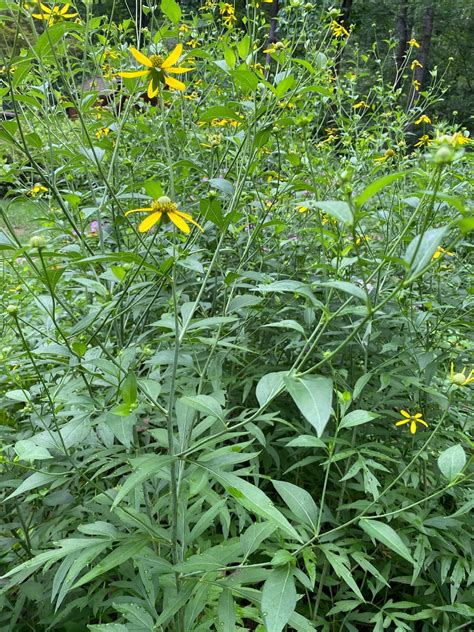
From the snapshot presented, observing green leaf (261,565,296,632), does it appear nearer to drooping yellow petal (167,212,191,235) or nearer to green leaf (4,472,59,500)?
green leaf (4,472,59,500)

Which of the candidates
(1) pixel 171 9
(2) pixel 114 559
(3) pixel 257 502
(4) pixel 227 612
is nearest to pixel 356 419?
(3) pixel 257 502

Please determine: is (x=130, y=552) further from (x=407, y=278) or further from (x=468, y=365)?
(x=468, y=365)

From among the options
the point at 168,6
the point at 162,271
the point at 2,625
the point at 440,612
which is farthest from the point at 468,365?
the point at 2,625

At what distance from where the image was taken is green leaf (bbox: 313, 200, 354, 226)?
789 millimetres

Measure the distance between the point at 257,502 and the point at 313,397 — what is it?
263mm

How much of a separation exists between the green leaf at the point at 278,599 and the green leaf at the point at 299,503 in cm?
13

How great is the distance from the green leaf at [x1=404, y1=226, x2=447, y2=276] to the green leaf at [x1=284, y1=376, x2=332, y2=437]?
0.23m

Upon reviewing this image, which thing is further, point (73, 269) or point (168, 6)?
point (73, 269)

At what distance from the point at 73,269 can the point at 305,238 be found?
110 centimetres

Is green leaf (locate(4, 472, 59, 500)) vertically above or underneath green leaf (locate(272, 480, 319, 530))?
underneath

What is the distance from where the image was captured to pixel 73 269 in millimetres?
1826

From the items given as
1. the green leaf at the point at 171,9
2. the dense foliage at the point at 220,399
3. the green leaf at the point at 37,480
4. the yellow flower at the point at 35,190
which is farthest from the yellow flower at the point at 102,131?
the green leaf at the point at 37,480

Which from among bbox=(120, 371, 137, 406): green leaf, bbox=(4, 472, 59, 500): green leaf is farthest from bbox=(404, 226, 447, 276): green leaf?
bbox=(4, 472, 59, 500): green leaf

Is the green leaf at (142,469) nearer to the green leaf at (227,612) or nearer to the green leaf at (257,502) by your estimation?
the green leaf at (257,502)
